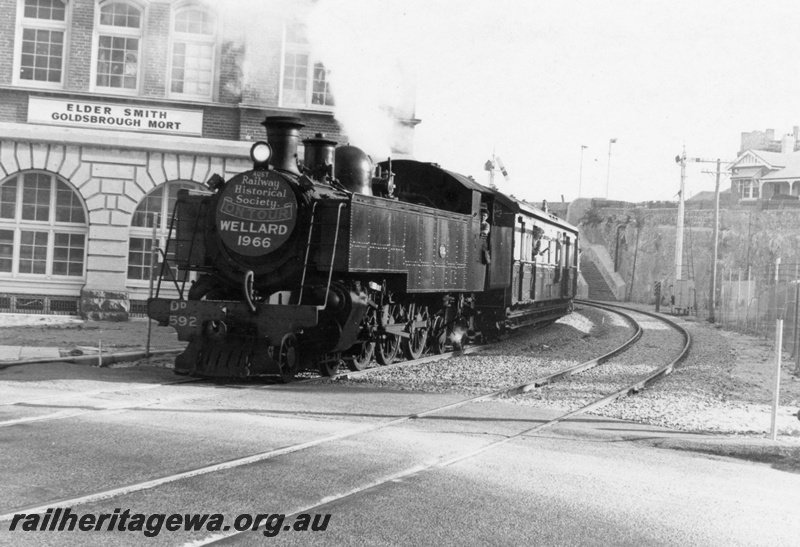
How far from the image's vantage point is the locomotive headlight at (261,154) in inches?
396

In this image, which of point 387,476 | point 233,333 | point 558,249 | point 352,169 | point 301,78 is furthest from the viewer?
point 558,249

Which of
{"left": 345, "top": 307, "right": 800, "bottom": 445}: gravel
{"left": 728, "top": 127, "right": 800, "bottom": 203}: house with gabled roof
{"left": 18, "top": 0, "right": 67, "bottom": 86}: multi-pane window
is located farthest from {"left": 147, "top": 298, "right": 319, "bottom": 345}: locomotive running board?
{"left": 728, "top": 127, "right": 800, "bottom": 203}: house with gabled roof

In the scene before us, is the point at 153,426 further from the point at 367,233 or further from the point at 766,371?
the point at 766,371

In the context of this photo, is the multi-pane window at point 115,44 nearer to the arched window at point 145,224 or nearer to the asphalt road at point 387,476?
the arched window at point 145,224

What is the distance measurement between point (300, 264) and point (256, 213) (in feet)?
2.58

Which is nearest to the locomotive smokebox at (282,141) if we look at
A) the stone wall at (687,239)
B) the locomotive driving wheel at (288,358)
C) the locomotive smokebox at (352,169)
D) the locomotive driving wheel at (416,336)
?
the locomotive smokebox at (352,169)

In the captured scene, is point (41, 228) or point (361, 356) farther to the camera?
point (41, 228)

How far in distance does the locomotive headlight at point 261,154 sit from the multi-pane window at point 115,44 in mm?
9427

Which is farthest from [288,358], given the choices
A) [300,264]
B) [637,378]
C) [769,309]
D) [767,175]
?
[767,175]

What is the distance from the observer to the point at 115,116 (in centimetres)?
1812

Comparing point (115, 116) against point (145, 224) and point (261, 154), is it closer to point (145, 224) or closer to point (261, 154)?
point (145, 224)

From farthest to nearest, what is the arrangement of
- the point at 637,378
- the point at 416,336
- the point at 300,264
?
1. the point at 416,336
2. the point at 637,378
3. the point at 300,264

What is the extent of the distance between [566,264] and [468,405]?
53.7 feet

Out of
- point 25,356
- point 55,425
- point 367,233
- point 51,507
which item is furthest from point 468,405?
point 25,356
